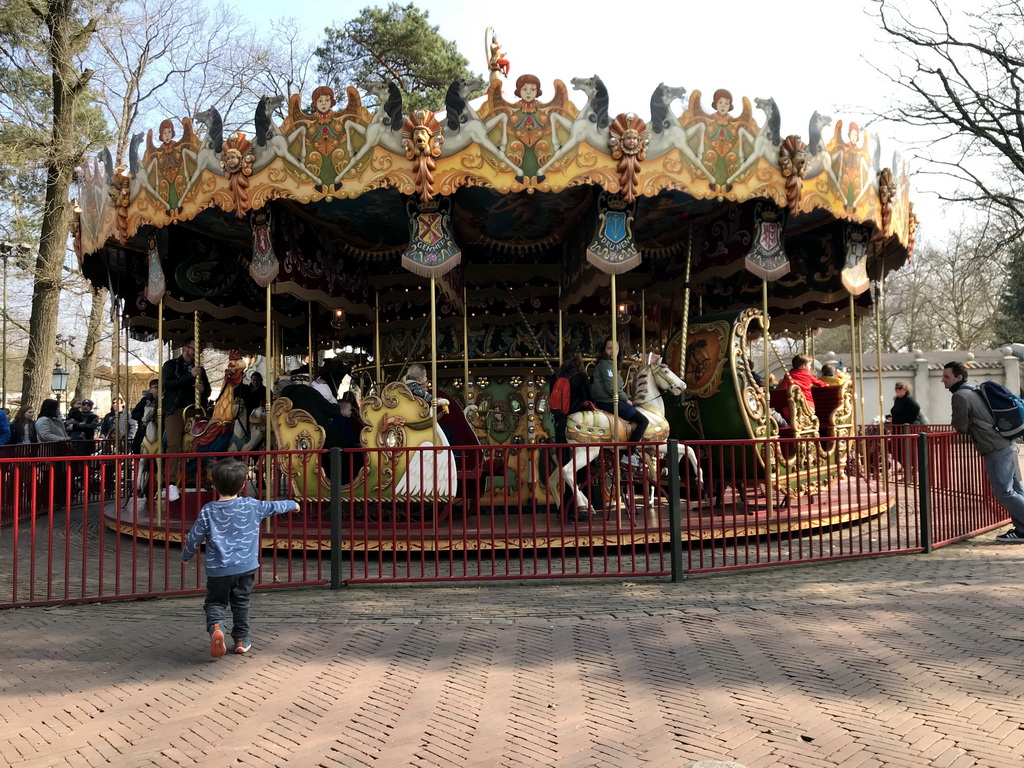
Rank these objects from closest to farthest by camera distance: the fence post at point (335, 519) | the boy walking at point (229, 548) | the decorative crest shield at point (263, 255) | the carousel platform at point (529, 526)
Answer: the boy walking at point (229, 548) → the fence post at point (335, 519) → the carousel platform at point (529, 526) → the decorative crest shield at point (263, 255)

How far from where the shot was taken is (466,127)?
8984 millimetres

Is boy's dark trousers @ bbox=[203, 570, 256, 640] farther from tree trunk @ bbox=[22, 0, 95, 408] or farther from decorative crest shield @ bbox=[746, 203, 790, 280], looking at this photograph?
tree trunk @ bbox=[22, 0, 95, 408]

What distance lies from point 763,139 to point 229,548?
7.79m

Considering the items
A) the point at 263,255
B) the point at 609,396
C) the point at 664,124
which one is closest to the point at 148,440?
the point at 263,255

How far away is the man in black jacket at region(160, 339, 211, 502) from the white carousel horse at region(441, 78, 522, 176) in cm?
507

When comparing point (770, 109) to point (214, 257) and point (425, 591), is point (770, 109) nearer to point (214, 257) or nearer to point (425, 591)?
point (425, 591)

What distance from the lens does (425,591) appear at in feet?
22.3

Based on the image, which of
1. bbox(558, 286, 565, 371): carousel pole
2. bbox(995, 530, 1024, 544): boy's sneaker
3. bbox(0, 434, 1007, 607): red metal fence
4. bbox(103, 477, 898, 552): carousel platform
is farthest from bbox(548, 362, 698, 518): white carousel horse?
bbox(995, 530, 1024, 544): boy's sneaker

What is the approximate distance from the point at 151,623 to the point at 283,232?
6.31 meters

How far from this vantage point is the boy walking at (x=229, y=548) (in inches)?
194

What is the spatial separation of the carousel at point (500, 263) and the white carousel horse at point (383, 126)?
0.09 ft

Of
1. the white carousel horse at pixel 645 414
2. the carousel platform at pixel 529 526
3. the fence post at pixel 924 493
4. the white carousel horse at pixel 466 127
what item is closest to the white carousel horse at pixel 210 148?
the white carousel horse at pixel 466 127

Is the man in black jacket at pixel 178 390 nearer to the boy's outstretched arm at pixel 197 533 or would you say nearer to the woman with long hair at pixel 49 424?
the woman with long hair at pixel 49 424

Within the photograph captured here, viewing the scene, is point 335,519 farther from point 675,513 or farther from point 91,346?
point 91,346
